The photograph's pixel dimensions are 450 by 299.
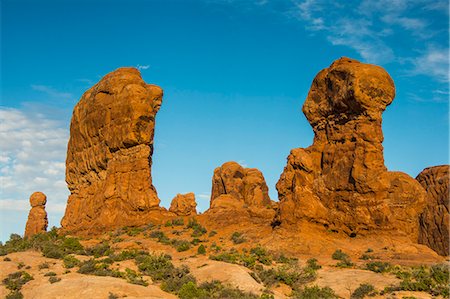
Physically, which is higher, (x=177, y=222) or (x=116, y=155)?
(x=116, y=155)

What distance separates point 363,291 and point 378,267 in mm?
5410

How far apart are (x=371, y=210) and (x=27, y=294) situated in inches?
975

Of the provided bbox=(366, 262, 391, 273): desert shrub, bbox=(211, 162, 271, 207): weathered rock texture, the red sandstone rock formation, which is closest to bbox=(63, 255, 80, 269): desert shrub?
bbox=(366, 262, 391, 273): desert shrub

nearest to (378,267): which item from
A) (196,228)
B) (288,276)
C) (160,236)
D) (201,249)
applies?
(288,276)

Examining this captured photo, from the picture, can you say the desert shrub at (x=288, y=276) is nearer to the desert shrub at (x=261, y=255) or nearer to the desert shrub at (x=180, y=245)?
the desert shrub at (x=261, y=255)

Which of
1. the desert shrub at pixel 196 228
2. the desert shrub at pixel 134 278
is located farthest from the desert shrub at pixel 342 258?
the desert shrub at pixel 196 228

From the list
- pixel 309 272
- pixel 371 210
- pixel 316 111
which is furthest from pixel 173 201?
pixel 309 272

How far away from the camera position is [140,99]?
49.8m

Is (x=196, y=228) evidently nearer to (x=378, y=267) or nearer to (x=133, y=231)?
(x=133, y=231)

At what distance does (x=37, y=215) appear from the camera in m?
57.9

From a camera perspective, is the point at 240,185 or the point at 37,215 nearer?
the point at 37,215

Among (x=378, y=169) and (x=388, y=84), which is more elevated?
(x=388, y=84)

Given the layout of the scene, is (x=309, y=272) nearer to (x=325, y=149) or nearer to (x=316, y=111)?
(x=325, y=149)

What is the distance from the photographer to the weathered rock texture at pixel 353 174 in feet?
124
